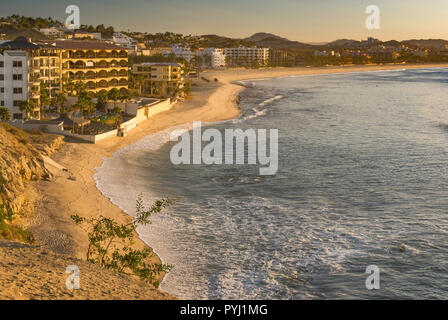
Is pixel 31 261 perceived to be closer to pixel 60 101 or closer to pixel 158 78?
pixel 60 101

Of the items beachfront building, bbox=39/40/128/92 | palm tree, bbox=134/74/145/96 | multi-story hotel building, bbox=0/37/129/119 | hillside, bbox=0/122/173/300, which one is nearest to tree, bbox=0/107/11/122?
multi-story hotel building, bbox=0/37/129/119

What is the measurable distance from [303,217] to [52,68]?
160ft

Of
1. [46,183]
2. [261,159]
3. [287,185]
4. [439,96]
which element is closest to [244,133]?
[261,159]

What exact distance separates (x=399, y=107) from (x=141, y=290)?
91.7 metres

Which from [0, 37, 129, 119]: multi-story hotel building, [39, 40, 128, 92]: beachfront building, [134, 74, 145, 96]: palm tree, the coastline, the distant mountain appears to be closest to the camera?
the coastline

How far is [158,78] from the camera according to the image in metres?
98.9

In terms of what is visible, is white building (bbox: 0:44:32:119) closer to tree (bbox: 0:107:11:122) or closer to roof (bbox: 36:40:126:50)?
tree (bbox: 0:107:11:122)

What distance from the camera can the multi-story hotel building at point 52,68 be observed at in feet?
202

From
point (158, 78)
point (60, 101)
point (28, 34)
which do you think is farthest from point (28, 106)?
point (158, 78)

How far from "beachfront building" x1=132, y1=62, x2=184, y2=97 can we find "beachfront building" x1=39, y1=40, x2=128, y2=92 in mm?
8437

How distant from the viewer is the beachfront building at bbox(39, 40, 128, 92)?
3068 inches

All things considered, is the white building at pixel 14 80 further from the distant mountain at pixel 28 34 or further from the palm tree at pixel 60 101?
the distant mountain at pixel 28 34

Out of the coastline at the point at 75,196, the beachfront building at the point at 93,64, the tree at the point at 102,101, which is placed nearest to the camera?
the coastline at the point at 75,196

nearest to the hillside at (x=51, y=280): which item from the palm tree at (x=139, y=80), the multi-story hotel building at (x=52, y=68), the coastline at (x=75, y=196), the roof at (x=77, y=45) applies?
the coastline at (x=75, y=196)
